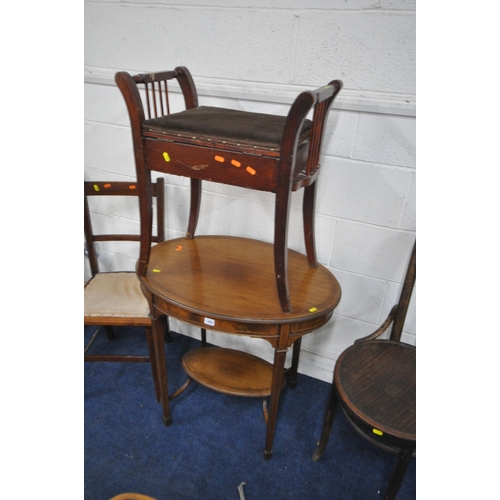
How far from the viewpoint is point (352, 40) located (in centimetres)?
115

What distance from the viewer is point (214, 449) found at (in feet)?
4.60

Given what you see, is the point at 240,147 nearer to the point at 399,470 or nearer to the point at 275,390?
the point at 275,390

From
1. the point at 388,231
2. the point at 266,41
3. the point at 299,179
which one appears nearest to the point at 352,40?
the point at 266,41

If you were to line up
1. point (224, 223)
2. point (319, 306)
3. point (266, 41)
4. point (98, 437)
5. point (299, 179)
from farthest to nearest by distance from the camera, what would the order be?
point (224, 223) < point (98, 437) < point (266, 41) < point (319, 306) < point (299, 179)

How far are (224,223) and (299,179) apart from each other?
71cm

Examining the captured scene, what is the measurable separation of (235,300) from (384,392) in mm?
542

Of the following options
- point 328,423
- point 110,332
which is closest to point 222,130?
point 328,423

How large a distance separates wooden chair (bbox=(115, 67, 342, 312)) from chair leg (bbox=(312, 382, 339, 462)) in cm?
41

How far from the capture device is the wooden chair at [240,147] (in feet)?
2.86

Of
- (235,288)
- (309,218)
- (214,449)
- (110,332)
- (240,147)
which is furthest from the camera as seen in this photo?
(110,332)

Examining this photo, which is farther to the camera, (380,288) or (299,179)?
Result: (380,288)

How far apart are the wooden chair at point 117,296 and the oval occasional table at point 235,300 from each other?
166 mm

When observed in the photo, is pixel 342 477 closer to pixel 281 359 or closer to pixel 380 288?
pixel 281 359

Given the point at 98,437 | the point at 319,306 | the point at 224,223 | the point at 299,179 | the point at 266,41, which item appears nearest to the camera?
the point at 299,179
